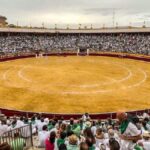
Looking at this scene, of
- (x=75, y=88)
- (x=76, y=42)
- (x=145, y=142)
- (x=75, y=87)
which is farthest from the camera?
(x=76, y=42)

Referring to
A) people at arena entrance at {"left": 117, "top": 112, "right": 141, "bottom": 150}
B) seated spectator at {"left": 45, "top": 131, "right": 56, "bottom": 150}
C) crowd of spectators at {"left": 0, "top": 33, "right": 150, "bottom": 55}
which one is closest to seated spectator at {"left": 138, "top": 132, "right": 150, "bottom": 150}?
people at arena entrance at {"left": 117, "top": 112, "right": 141, "bottom": 150}

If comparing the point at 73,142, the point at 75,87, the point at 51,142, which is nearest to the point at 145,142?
the point at 73,142

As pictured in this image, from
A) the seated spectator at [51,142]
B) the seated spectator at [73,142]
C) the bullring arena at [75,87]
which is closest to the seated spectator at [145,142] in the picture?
the seated spectator at [73,142]

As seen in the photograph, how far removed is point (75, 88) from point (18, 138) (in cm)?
2505

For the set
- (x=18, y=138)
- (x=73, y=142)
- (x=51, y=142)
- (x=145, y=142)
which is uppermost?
(x=73, y=142)


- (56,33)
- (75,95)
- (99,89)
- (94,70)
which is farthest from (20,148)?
(56,33)

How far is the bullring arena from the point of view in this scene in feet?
101

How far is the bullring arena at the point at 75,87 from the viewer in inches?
1213

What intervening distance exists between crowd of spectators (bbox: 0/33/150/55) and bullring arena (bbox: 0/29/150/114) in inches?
810

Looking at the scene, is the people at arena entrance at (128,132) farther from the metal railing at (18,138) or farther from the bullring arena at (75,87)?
the bullring arena at (75,87)

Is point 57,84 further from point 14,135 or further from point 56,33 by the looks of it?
point 56,33

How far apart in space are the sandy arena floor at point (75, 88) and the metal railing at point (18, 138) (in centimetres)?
1371

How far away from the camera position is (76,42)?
84000 mm

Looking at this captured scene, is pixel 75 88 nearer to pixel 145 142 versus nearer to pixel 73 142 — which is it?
pixel 145 142
